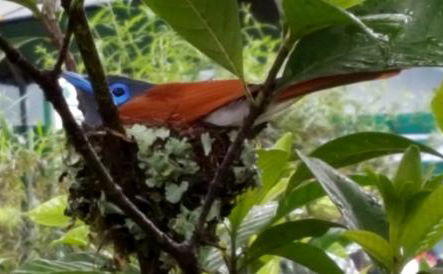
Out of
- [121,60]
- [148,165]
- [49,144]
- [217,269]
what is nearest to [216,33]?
[148,165]

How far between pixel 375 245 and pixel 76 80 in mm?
366

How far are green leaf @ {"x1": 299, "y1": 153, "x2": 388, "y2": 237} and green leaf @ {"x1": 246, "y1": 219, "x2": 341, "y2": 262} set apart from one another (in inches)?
1.9

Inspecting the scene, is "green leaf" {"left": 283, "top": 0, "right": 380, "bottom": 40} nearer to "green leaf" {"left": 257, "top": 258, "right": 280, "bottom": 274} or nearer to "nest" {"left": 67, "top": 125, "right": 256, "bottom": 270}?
"nest" {"left": 67, "top": 125, "right": 256, "bottom": 270}

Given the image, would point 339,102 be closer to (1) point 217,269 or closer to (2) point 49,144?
(2) point 49,144

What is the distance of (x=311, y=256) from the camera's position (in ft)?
2.69

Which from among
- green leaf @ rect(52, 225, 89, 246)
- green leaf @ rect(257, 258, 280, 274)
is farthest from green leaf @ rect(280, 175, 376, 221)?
green leaf @ rect(52, 225, 89, 246)

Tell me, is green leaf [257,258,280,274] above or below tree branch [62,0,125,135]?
below

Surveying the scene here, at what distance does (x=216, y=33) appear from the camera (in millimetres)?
650

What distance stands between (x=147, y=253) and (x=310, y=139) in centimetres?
157

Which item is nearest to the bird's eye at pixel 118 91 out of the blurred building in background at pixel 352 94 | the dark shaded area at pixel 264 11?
the blurred building in background at pixel 352 94

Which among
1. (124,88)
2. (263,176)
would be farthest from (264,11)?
(263,176)

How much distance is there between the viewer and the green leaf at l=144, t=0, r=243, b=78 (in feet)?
2.06

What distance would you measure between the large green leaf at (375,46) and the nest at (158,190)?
0.12 m

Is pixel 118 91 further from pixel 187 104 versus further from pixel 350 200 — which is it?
pixel 350 200
